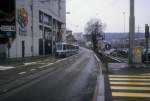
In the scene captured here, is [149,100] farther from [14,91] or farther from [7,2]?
[7,2]

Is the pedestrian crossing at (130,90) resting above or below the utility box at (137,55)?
below

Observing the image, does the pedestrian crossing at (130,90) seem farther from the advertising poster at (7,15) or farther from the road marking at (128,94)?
the advertising poster at (7,15)

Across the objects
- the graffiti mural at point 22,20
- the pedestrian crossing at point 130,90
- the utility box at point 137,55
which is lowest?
the pedestrian crossing at point 130,90

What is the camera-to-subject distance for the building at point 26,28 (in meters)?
57.3

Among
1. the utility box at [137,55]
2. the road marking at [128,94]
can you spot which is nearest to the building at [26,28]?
the utility box at [137,55]

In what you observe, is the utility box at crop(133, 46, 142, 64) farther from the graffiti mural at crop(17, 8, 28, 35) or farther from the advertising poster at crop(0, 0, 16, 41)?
the graffiti mural at crop(17, 8, 28, 35)

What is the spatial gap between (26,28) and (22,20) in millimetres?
3827

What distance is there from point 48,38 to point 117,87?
8007 centimetres

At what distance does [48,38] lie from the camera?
9581cm

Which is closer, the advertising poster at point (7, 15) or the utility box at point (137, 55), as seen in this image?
the utility box at point (137, 55)

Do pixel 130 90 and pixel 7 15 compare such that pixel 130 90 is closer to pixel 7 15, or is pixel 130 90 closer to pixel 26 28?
pixel 7 15

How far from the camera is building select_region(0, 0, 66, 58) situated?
57344 millimetres

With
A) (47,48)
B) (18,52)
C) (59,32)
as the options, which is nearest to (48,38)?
(47,48)

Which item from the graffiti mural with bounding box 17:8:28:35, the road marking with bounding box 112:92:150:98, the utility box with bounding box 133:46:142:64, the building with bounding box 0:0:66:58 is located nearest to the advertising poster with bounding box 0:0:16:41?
the building with bounding box 0:0:66:58
